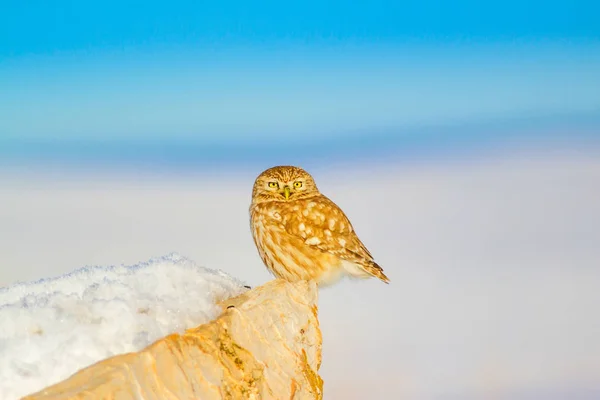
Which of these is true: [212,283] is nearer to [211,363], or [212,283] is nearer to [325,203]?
[211,363]

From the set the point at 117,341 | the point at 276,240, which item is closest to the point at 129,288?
the point at 117,341

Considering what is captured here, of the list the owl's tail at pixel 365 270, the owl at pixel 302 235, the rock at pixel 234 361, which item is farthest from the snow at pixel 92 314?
the owl's tail at pixel 365 270

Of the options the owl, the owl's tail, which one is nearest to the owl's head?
the owl

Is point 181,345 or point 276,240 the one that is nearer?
point 181,345

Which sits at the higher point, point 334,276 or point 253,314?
point 334,276

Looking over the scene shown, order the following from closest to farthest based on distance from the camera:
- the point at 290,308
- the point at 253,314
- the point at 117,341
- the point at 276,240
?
the point at 117,341 < the point at 253,314 < the point at 290,308 < the point at 276,240

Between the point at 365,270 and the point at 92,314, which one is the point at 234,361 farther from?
the point at 365,270

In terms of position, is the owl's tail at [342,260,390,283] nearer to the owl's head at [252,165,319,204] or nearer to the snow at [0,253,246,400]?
the owl's head at [252,165,319,204]

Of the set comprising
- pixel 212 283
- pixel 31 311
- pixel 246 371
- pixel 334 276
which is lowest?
pixel 246 371
